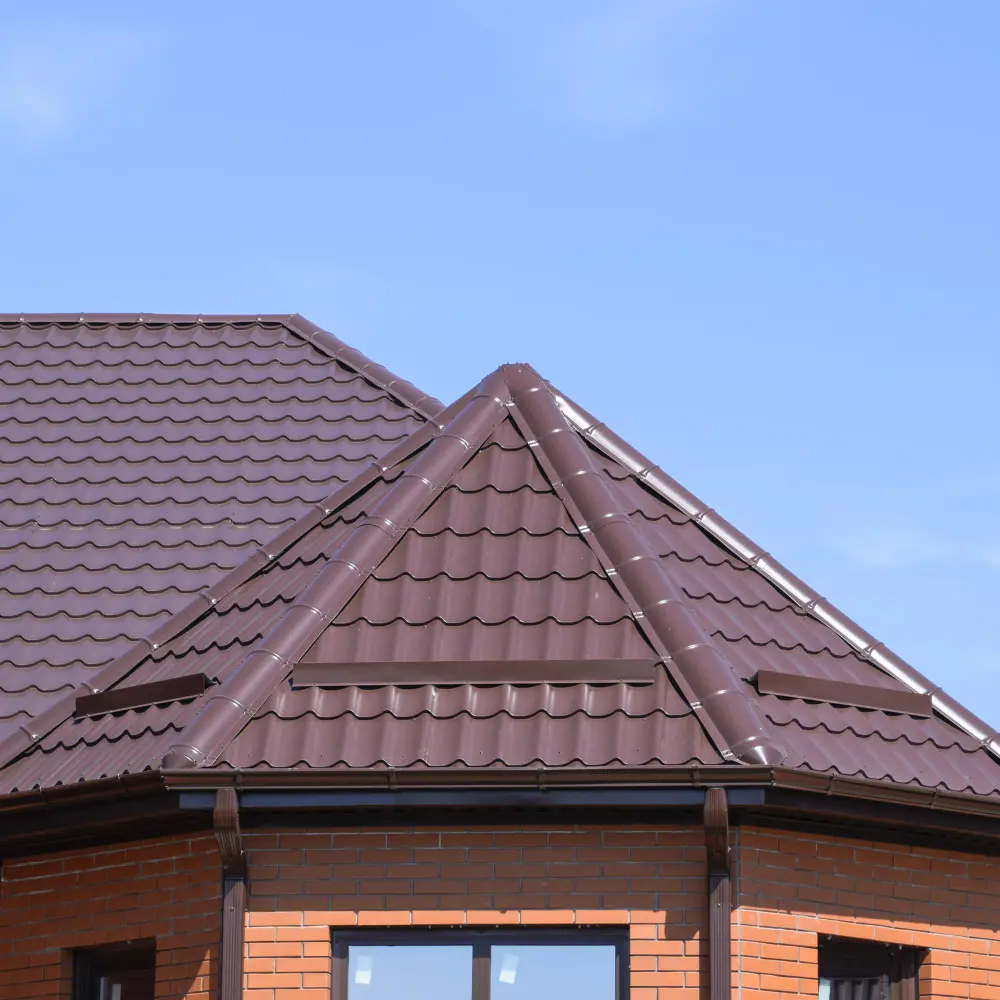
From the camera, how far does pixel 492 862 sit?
8.48m

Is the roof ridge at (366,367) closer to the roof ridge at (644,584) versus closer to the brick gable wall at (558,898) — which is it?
the roof ridge at (644,584)

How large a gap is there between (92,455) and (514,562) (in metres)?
4.15

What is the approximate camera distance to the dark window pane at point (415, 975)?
27.8ft

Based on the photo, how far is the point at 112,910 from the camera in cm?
905

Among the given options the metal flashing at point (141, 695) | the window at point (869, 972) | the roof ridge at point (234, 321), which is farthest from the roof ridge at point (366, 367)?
the window at point (869, 972)

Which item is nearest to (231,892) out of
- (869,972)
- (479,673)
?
(479,673)

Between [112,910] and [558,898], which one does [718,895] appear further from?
[112,910]

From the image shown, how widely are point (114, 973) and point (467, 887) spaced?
2.10 m

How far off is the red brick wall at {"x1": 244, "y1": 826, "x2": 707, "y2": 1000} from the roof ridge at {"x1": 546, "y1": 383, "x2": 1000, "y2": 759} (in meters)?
2.07

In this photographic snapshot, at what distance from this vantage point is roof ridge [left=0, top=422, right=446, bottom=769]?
9.85 meters

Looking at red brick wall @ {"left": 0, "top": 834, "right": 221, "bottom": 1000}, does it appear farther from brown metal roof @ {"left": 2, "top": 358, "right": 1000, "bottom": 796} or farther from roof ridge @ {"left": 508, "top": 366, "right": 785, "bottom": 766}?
roof ridge @ {"left": 508, "top": 366, "right": 785, "bottom": 766}

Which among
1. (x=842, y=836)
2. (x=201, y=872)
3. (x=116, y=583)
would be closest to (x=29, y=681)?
(x=116, y=583)

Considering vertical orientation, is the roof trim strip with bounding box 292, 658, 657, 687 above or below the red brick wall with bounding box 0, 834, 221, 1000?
above

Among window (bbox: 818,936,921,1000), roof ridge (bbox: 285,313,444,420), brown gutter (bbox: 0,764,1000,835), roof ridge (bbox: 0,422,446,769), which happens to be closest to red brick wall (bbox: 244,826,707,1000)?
brown gutter (bbox: 0,764,1000,835)
